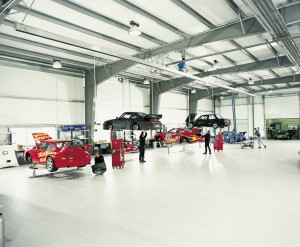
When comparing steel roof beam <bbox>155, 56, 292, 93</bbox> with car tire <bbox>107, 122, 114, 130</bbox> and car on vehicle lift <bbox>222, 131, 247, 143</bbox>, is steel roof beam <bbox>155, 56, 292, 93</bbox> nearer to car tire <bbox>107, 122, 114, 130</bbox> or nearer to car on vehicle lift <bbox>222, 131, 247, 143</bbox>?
car tire <bbox>107, 122, 114, 130</bbox>

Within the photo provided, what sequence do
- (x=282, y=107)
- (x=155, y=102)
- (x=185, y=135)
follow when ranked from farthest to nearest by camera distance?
(x=282, y=107), (x=155, y=102), (x=185, y=135)

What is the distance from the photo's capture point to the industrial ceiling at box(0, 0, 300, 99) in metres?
7.02

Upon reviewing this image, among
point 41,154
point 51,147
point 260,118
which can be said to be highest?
point 260,118

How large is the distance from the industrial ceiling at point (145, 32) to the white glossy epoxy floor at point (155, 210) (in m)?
4.19

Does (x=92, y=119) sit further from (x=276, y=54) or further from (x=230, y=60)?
(x=276, y=54)

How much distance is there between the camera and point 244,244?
127 inches

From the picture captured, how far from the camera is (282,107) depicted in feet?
83.3

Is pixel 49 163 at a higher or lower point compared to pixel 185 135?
lower

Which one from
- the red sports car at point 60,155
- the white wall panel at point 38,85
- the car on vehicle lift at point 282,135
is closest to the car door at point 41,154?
the red sports car at point 60,155

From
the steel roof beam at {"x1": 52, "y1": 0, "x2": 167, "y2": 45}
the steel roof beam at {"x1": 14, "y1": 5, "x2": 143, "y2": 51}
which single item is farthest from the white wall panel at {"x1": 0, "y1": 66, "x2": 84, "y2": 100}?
the steel roof beam at {"x1": 52, "y1": 0, "x2": 167, "y2": 45}

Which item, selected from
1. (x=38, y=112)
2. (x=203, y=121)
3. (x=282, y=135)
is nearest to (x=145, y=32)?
(x=38, y=112)

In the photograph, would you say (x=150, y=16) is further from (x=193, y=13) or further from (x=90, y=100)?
(x=90, y=100)

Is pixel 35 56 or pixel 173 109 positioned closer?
pixel 35 56

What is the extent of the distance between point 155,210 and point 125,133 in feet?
42.2
